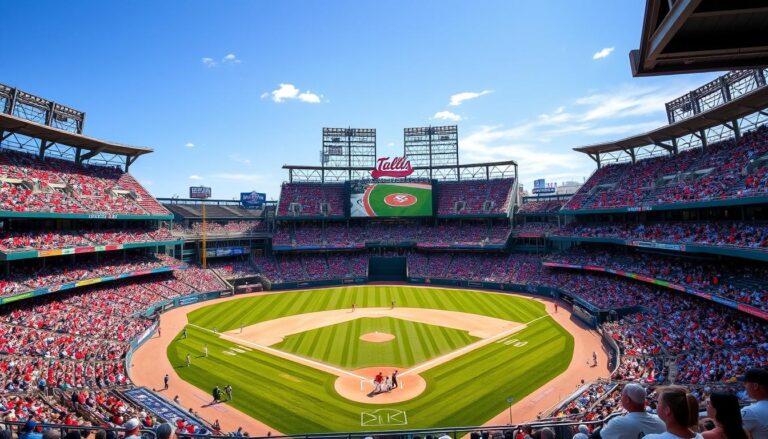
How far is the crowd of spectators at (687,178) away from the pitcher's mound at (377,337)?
88.8 ft

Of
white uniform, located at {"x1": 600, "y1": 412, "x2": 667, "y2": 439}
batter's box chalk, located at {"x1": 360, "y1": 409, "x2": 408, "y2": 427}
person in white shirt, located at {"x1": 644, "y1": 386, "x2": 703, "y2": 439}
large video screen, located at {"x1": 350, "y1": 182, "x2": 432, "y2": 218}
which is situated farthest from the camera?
large video screen, located at {"x1": 350, "y1": 182, "x2": 432, "y2": 218}

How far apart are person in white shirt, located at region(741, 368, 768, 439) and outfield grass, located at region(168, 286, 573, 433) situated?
660 inches

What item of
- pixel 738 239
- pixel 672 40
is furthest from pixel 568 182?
pixel 672 40

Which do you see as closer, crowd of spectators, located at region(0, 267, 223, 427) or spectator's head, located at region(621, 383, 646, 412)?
spectator's head, located at region(621, 383, 646, 412)

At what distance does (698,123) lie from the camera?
38.8 m

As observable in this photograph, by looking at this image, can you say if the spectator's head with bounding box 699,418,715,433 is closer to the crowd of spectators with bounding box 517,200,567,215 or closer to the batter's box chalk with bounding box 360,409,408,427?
the batter's box chalk with bounding box 360,409,408,427

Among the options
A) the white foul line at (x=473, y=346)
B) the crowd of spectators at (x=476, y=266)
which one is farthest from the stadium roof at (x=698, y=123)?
the white foul line at (x=473, y=346)

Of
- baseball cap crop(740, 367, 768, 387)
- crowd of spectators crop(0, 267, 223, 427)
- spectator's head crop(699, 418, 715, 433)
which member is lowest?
crowd of spectators crop(0, 267, 223, 427)

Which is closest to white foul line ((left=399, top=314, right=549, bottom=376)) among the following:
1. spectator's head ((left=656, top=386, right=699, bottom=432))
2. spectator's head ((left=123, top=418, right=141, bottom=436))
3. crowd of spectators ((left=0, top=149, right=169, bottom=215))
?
spectator's head ((left=123, top=418, right=141, bottom=436))

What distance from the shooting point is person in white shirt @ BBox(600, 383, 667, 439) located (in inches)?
169

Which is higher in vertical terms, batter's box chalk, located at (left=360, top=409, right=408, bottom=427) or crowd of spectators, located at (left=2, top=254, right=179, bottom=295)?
crowd of spectators, located at (left=2, top=254, right=179, bottom=295)

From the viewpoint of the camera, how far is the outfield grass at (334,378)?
20.6 meters

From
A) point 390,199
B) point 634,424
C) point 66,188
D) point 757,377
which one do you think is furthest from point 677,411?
point 390,199

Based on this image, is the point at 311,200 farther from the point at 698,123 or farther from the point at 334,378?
the point at 698,123
